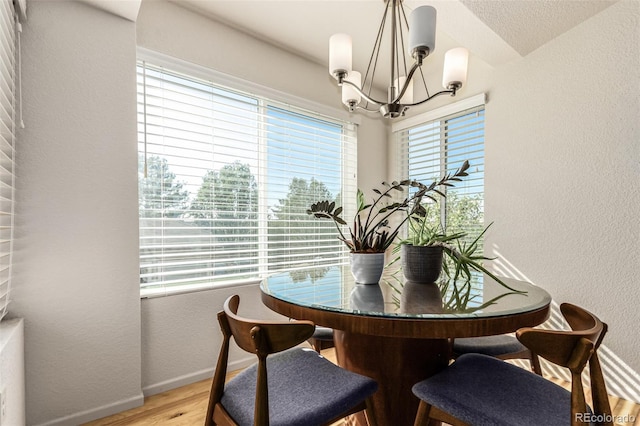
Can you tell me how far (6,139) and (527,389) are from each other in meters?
2.27

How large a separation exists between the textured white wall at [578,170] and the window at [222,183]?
5.05 ft

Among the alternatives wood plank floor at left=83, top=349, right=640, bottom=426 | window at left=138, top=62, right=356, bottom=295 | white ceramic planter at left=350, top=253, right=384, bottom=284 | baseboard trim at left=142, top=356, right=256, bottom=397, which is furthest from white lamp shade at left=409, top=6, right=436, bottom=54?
baseboard trim at left=142, top=356, right=256, bottom=397

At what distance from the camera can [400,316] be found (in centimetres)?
94


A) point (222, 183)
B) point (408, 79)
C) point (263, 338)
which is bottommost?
point (263, 338)

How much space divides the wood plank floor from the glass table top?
2.66ft

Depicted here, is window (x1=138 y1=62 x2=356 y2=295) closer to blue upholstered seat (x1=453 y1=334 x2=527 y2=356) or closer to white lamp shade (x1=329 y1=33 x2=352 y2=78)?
white lamp shade (x1=329 y1=33 x2=352 y2=78)

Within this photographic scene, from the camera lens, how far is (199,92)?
2236 mm

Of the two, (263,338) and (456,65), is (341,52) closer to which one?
(456,65)

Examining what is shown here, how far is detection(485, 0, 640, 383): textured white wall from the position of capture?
71.1 inches

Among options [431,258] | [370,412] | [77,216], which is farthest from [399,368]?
[77,216]

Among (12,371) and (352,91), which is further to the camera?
(352,91)

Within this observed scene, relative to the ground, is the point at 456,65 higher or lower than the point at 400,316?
higher

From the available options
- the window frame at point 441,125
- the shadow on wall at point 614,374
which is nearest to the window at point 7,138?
the window frame at point 441,125

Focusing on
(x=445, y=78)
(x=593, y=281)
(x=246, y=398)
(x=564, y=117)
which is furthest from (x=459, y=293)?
(x=564, y=117)
